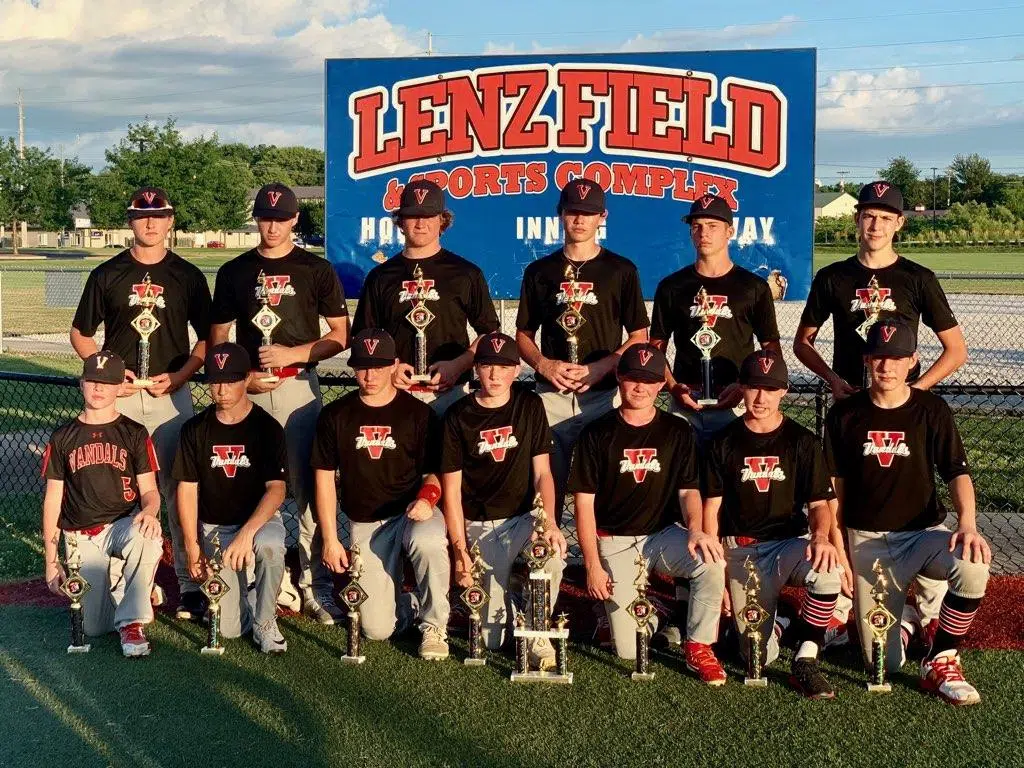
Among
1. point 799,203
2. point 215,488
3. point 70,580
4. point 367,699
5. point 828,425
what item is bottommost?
point 367,699

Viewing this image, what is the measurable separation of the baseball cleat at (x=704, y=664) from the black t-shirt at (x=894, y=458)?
931mm

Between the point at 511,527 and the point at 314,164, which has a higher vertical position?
the point at 314,164

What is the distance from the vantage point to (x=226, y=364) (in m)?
5.39

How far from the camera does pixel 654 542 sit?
17.1 feet

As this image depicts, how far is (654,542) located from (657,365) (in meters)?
0.87

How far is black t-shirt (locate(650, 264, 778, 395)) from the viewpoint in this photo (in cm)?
550

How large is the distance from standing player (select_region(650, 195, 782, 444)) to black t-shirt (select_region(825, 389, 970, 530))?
61 cm

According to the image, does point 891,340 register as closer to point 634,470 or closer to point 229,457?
point 634,470

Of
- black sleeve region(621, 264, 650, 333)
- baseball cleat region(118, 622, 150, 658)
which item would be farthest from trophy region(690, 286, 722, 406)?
baseball cleat region(118, 622, 150, 658)

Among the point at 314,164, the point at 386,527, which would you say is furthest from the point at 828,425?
the point at 314,164

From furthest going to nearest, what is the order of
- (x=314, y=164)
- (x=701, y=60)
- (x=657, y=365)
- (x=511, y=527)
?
(x=314, y=164) < (x=701, y=60) < (x=511, y=527) < (x=657, y=365)

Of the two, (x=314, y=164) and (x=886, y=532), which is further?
(x=314, y=164)

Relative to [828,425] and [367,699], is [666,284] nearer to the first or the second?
[828,425]

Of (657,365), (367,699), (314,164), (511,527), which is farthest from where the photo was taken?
(314,164)
